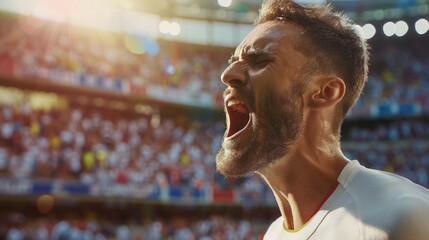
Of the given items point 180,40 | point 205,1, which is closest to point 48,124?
point 180,40

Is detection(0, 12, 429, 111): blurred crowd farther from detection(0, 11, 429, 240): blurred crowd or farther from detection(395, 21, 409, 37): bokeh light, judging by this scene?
detection(395, 21, 409, 37): bokeh light

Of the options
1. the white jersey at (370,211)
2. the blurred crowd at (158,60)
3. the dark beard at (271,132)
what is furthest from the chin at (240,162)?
the blurred crowd at (158,60)

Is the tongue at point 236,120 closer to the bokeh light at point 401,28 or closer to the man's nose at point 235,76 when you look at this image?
the man's nose at point 235,76

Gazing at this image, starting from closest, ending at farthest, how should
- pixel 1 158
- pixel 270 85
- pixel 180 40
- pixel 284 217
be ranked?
pixel 270 85 < pixel 284 217 < pixel 1 158 < pixel 180 40

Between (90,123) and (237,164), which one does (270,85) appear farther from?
(90,123)

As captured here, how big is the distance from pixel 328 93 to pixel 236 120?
13.1 inches

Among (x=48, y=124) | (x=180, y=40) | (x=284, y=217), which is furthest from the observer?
(x=180, y=40)

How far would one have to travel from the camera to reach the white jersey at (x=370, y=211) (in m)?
1.40

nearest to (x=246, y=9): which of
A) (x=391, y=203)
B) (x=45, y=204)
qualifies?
(x=45, y=204)

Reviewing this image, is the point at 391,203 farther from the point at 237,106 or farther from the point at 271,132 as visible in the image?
the point at 237,106

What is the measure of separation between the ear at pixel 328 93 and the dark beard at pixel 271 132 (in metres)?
0.06

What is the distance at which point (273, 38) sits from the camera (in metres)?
1.75

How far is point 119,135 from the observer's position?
20.5 m

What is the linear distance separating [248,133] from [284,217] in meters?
0.36
